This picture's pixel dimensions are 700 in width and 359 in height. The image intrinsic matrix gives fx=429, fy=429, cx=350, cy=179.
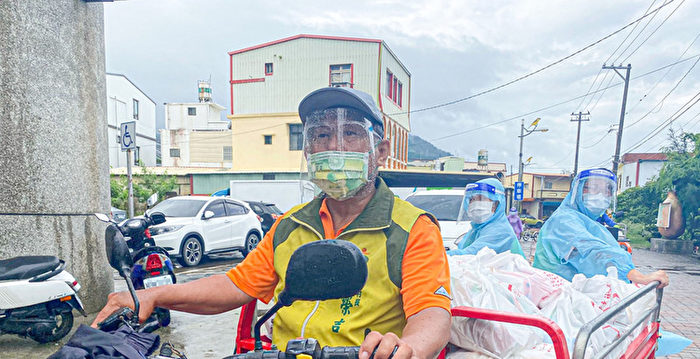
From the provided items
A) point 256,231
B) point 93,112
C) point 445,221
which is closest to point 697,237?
point 445,221

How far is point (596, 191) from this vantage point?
3826mm

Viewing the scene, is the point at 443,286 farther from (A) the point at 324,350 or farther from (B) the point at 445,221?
(B) the point at 445,221

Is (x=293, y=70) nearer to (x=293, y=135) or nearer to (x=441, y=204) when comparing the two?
(x=293, y=135)

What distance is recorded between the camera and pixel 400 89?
92.2 feet

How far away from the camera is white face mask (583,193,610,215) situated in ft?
12.5

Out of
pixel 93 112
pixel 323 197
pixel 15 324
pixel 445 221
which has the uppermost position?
pixel 93 112

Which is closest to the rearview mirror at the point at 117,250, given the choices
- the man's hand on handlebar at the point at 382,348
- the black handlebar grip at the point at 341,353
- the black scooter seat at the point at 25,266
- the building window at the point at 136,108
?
the black handlebar grip at the point at 341,353

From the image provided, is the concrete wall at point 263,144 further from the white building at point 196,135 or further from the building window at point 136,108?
the building window at point 136,108

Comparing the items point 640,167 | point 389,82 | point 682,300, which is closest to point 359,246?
point 682,300

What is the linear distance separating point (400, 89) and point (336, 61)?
5.79 metres

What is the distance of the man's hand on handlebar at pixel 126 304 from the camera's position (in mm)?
1617

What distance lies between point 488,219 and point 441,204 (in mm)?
4027

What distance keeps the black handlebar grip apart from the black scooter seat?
14.6 ft

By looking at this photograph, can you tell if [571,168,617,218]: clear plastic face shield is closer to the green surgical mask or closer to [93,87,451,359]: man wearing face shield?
[93,87,451,359]: man wearing face shield
